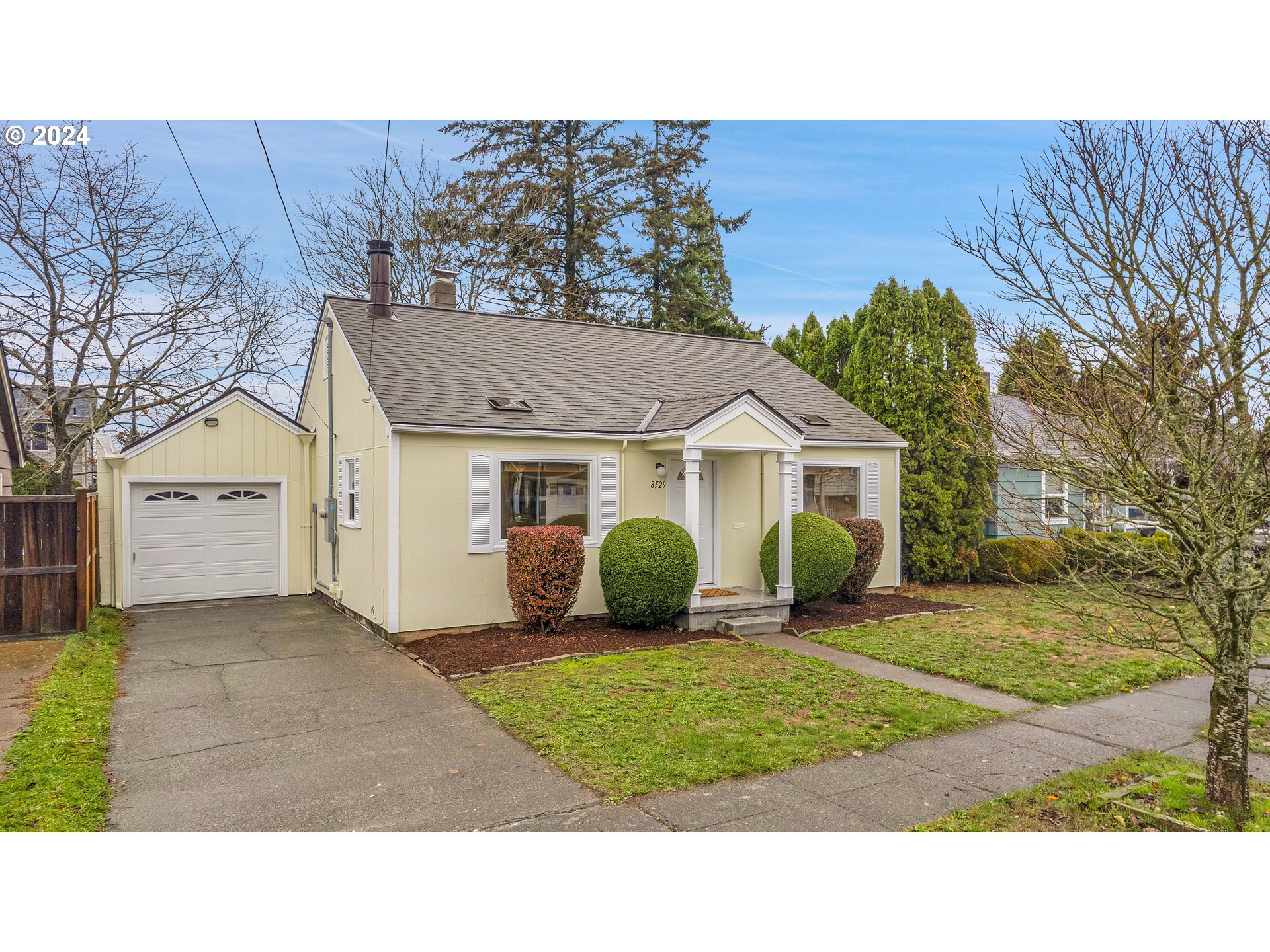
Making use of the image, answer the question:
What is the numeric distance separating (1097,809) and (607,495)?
22.5 ft

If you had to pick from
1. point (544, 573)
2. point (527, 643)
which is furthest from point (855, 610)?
point (527, 643)

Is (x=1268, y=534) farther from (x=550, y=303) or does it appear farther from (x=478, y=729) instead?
(x=550, y=303)

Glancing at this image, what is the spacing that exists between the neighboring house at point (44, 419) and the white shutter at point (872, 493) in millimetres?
14645

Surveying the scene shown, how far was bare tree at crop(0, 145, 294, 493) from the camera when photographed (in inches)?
512

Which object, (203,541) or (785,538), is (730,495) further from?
(203,541)

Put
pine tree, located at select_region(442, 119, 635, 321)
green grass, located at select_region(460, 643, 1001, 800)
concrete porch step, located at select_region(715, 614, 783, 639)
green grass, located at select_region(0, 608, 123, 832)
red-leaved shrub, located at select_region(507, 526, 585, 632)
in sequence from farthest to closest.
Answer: pine tree, located at select_region(442, 119, 635, 321) < concrete porch step, located at select_region(715, 614, 783, 639) < red-leaved shrub, located at select_region(507, 526, 585, 632) < green grass, located at select_region(460, 643, 1001, 800) < green grass, located at select_region(0, 608, 123, 832)

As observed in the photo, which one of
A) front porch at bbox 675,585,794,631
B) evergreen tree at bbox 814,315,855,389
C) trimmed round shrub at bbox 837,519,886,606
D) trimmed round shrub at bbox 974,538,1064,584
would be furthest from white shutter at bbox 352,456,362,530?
trimmed round shrub at bbox 974,538,1064,584

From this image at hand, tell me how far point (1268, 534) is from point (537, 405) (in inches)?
309

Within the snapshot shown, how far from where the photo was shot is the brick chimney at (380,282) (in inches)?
438

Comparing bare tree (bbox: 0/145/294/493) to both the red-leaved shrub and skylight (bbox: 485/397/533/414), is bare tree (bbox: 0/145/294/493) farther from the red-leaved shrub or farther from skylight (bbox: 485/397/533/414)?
the red-leaved shrub

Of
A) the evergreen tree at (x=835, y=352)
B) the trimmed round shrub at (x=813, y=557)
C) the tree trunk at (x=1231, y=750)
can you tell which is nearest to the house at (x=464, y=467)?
the trimmed round shrub at (x=813, y=557)

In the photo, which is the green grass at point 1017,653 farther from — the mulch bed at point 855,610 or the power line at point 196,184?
the power line at point 196,184

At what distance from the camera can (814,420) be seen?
40.9 feet

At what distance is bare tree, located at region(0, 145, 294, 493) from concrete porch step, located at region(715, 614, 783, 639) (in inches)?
492
